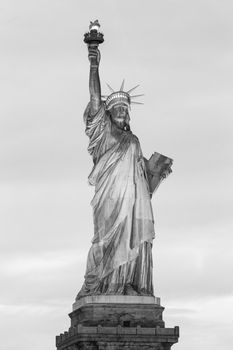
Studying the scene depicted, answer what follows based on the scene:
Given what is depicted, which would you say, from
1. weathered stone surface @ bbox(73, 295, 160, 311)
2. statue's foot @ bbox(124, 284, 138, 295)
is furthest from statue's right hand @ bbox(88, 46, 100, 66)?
weathered stone surface @ bbox(73, 295, 160, 311)

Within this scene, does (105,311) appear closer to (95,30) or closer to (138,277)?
(138,277)

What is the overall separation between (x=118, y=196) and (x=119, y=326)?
3.88 meters

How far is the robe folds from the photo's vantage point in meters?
34.7

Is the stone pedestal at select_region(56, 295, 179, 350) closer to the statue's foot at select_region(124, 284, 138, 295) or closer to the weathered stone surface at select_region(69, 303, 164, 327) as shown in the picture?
the weathered stone surface at select_region(69, 303, 164, 327)

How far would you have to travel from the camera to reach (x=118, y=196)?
116 ft


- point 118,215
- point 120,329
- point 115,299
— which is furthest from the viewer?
point 118,215

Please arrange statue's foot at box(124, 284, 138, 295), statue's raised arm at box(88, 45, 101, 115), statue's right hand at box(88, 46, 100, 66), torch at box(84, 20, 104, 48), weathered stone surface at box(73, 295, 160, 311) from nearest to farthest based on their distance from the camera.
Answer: weathered stone surface at box(73, 295, 160, 311) < statue's foot at box(124, 284, 138, 295) < statue's raised arm at box(88, 45, 101, 115) < statue's right hand at box(88, 46, 100, 66) < torch at box(84, 20, 104, 48)

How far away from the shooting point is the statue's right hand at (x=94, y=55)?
35.8 meters

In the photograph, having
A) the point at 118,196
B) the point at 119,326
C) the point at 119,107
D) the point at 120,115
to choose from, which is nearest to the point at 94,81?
the point at 119,107

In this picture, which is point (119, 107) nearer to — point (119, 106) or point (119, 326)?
point (119, 106)

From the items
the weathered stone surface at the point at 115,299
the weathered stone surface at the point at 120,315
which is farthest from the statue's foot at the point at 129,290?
the weathered stone surface at the point at 120,315

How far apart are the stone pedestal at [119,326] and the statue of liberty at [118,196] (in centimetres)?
40

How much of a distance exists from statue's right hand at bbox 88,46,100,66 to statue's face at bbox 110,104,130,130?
4.69 ft

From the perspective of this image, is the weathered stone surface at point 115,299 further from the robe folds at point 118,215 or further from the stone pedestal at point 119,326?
the robe folds at point 118,215
